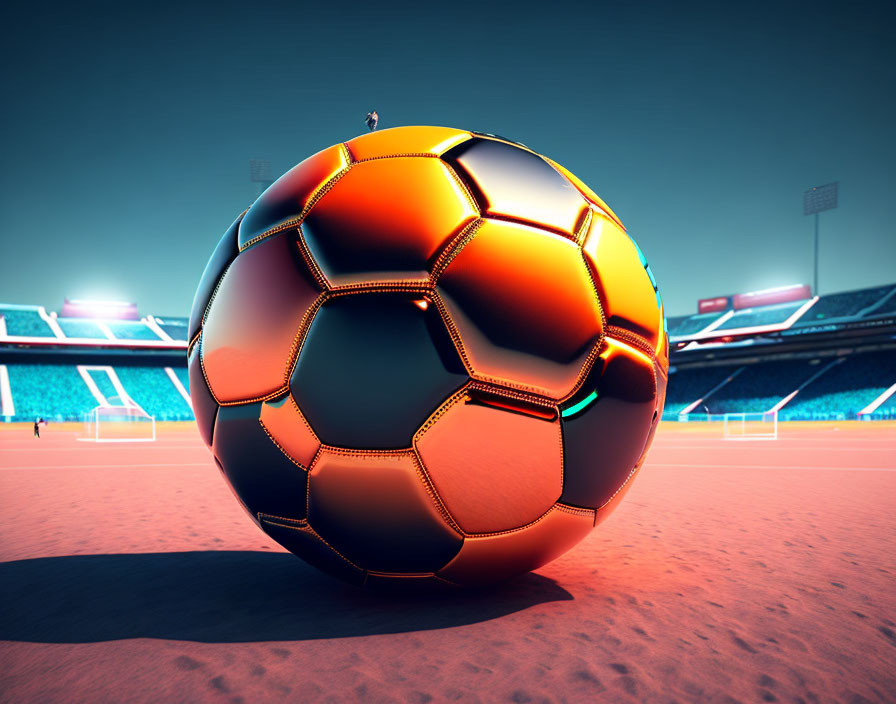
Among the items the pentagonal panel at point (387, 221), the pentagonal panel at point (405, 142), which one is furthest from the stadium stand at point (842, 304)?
the pentagonal panel at point (387, 221)

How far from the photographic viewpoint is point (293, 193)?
7.04 ft

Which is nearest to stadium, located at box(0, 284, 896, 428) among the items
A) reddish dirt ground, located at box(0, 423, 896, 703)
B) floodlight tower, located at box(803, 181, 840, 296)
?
floodlight tower, located at box(803, 181, 840, 296)

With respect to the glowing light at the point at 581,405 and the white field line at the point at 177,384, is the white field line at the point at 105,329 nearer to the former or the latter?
the white field line at the point at 177,384

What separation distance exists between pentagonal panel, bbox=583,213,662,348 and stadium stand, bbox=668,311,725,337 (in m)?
45.2

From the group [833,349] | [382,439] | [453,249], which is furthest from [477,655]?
[833,349]

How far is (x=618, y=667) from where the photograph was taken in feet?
5.37

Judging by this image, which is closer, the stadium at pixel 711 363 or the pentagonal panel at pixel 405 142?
the pentagonal panel at pixel 405 142

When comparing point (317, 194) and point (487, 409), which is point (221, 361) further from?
point (487, 409)

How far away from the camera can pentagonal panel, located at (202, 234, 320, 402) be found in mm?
1905

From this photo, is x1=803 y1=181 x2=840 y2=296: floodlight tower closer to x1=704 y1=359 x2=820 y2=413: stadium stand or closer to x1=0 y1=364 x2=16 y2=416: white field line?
x1=704 y1=359 x2=820 y2=413: stadium stand

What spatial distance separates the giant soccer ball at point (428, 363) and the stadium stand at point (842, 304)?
3975cm

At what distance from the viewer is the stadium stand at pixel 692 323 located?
149 ft

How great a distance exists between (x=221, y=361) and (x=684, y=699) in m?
1.75

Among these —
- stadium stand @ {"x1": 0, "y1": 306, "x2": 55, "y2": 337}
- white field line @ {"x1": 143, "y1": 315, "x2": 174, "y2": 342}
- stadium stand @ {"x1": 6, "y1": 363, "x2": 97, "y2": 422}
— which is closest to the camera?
stadium stand @ {"x1": 6, "y1": 363, "x2": 97, "y2": 422}
